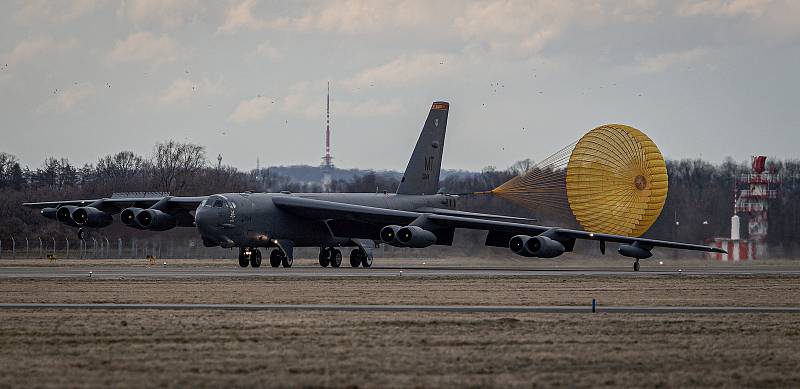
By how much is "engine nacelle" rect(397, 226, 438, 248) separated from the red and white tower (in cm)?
1879

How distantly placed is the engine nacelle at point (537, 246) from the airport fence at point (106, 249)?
1916 centimetres

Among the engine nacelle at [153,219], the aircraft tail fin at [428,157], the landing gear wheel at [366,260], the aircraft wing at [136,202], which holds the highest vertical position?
the aircraft tail fin at [428,157]

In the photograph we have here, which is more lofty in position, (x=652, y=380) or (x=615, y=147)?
(x=615, y=147)

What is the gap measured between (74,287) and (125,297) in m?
4.68

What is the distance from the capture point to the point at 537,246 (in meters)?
46.5

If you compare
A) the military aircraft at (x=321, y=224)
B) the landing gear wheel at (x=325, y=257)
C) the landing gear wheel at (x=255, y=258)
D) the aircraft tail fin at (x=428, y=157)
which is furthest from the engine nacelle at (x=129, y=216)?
the aircraft tail fin at (x=428, y=157)

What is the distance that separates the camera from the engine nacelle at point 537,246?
152ft

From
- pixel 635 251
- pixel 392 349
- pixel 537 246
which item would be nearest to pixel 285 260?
pixel 537 246

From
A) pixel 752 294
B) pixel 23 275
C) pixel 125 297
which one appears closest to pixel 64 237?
pixel 23 275

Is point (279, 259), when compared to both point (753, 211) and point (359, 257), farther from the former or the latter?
point (753, 211)

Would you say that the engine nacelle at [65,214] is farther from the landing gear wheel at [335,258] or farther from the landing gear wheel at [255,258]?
the landing gear wheel at [335,258]

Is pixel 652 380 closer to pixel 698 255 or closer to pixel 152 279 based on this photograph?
pixel 152 279

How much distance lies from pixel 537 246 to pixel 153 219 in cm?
1530

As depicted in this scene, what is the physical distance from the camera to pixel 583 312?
952 inches
